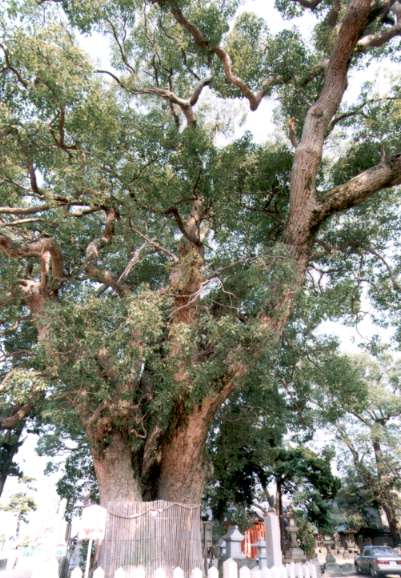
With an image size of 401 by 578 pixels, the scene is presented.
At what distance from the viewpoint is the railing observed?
378cm

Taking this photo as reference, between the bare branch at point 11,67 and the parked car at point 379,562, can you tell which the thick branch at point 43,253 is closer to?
the bare branch at point 11,67

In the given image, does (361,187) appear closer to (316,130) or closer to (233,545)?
(316,130)

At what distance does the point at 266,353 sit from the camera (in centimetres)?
557

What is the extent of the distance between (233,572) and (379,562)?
37.8 feet

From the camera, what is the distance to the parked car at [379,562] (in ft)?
41.4

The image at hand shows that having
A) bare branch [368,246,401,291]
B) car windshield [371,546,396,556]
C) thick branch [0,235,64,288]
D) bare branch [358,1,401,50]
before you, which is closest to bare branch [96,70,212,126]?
bare branch [358,1,401,50]

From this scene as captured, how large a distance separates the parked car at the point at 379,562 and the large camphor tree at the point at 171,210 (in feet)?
32.3

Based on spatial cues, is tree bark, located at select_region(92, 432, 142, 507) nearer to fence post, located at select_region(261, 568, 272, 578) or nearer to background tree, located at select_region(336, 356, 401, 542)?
fence post, located at select_region(261, 568, 272, 578)

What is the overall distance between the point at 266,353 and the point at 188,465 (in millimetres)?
2034

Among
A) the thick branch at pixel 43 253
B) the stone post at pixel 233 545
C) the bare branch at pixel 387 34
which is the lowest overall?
the stone post at pixel 233 545

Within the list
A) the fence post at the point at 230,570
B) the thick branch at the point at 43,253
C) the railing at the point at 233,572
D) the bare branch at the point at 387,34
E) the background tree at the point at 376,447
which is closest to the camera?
the railing at the point at 233,572

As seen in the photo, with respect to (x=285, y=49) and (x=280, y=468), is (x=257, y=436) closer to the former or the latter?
(x=280, y=468)

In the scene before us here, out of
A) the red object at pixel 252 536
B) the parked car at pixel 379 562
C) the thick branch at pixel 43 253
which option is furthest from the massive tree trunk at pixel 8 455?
the parked car at pixel 379 562

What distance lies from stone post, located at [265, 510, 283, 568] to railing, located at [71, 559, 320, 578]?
2.44ft
